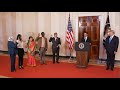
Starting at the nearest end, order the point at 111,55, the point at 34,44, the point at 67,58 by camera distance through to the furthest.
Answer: the point at 111,55
the point at 34,44
the point at 67,58

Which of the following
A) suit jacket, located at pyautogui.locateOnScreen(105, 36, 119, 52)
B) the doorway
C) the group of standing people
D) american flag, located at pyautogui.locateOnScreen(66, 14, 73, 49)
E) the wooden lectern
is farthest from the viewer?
american flag, located at pyautogui.locateOnScreen(66, 14, 73, 49)

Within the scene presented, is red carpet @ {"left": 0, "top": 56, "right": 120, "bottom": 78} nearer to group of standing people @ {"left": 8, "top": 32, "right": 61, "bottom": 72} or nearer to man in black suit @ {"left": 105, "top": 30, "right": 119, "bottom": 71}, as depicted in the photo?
group of standing people @ {"left": 8, "top": 32, "right": 61, "bottom": 72}

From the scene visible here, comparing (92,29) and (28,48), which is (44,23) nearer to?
(92,29)

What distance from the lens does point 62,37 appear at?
10008 millimetres

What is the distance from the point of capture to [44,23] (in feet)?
34.5

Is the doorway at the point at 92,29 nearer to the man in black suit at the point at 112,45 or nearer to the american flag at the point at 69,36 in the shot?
the american flag at the point at 69,36

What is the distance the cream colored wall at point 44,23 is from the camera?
29.0ft

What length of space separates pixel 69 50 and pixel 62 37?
799 mm

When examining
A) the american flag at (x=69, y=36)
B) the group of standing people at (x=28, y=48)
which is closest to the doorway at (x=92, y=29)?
the american flag at (x=69, y=36)

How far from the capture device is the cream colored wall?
29.0ft

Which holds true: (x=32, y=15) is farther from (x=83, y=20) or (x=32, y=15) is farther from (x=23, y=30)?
(x=83, y=20)

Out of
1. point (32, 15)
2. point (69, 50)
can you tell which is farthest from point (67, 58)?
point (32, 15)

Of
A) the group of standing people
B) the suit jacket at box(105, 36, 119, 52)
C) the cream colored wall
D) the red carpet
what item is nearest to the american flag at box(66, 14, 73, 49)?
the cream colored wall

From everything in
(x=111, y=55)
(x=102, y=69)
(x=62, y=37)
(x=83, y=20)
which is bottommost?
(x=102, y=69)
